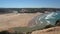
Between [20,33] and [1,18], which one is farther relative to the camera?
[1,18]

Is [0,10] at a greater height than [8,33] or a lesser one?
greater

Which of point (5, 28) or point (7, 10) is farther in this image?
point (7, 10)

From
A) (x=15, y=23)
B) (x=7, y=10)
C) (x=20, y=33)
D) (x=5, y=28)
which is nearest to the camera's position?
(x=20, y=33)

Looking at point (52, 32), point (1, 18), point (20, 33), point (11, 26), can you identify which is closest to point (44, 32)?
point (52, 32)

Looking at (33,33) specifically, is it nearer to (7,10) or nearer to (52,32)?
(52,32)

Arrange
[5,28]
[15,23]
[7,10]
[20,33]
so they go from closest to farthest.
→ [20,33], [5,28], [15,23], [7,10]

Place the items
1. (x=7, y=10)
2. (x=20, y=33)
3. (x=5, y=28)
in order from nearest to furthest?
1. (x=20, y=33)
2. (x=5, y=28)
3. (x=7, y=10)

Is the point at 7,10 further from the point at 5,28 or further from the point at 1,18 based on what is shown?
the point at 5,28

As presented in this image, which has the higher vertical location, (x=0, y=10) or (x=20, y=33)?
(x=0, y=10)

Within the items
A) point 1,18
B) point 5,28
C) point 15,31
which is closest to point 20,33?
point 15,31
